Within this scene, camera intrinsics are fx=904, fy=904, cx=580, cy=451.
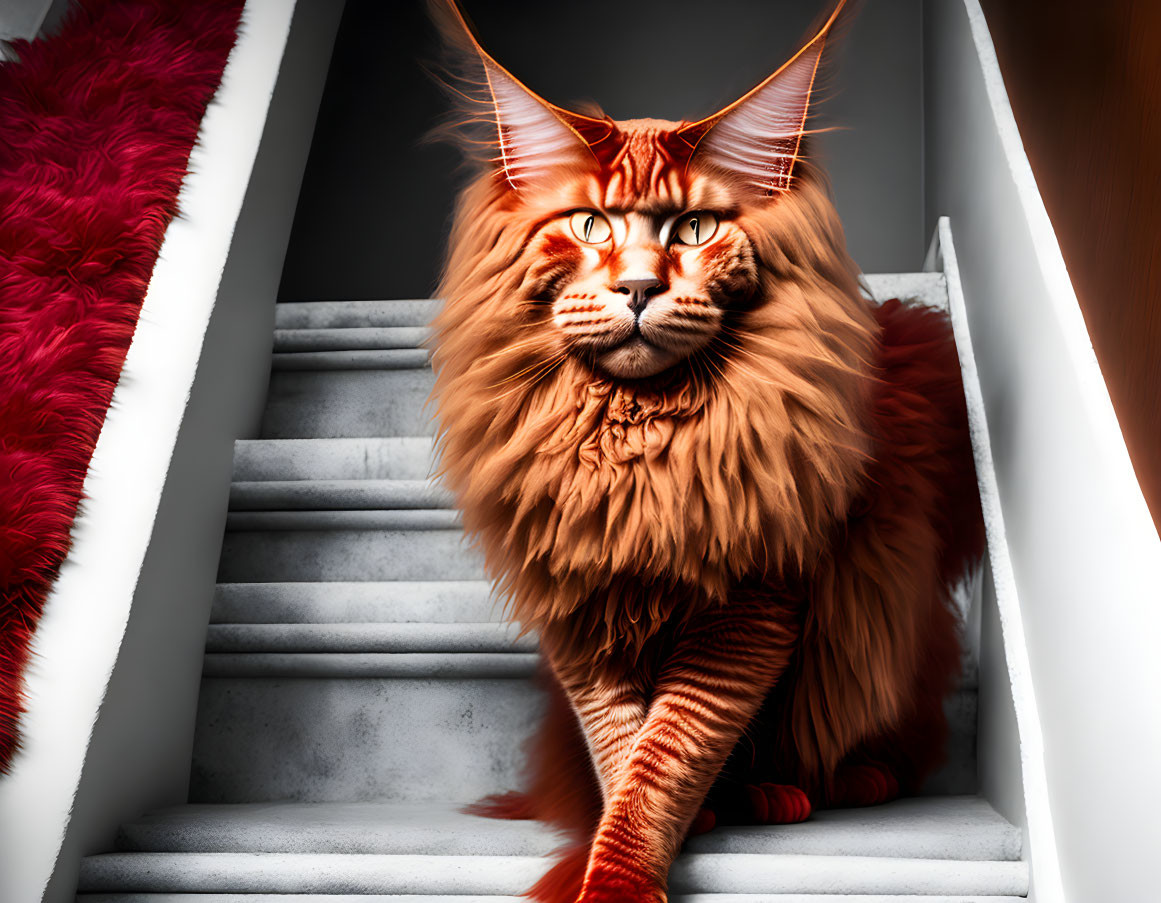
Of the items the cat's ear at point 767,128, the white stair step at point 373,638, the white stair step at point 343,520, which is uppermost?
the cat's ear at point 767,128

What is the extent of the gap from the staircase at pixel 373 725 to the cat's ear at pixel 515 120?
0.50 meters

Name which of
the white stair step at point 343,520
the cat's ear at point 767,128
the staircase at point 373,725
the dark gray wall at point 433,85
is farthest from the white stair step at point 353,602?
the dark gray wall at point 433,85

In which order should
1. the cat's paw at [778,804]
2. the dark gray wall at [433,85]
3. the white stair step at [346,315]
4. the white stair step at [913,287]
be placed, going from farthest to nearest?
the dark gray wall at [433,85], the white stair step at [346,315], the white stair step at [913,287], the cat's paw at [778,804]

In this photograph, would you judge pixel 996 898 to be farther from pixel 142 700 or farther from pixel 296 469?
pixel 296 469

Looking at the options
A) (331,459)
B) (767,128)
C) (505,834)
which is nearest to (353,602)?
(331,459)

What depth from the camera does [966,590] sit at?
4.43ft

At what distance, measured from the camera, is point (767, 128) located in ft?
3.22

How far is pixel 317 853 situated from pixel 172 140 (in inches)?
46.5

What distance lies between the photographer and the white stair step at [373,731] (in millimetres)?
1347

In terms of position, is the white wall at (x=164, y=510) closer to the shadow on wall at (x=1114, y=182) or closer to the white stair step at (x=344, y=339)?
the white stair step at (x=344, y=339)

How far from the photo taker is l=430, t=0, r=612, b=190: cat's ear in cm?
100

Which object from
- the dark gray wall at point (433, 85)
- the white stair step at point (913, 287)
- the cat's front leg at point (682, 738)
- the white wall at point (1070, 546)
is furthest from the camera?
the dark gray wall at point (433, 85)

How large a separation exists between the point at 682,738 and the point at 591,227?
0.55 metres

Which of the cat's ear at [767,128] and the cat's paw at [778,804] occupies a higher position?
the cat's ear at [767,128]
